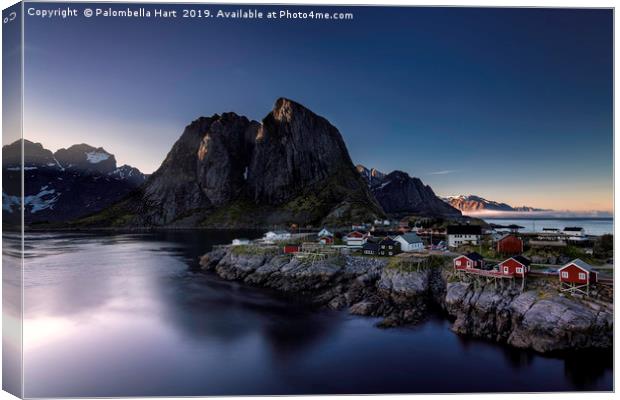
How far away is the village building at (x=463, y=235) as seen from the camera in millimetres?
22766

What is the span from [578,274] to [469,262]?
4.11 m

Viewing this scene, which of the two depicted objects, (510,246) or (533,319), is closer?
(533,319)

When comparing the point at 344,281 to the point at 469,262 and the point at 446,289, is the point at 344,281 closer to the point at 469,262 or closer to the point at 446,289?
the point at 446,289

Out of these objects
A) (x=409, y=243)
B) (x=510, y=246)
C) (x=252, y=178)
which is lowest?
(x=409, y=243)

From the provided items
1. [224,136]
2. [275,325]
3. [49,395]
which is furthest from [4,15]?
[224,136]

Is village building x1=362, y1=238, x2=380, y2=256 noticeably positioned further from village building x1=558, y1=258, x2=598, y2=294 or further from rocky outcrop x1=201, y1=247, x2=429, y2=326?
village building x1=558, y1=258, x2=598, y2=294

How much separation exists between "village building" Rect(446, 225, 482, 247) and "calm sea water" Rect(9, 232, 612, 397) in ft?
32.1

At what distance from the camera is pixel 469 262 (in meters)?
15.5

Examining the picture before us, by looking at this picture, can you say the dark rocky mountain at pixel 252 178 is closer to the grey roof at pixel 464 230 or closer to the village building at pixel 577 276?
the grey roof at pixel 464 230

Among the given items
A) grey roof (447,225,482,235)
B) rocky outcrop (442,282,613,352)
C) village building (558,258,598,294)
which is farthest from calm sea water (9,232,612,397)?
grey roof (447,225,482,235)

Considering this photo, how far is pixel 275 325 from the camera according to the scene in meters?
14.3

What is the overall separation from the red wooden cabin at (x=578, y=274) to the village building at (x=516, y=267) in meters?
1.18

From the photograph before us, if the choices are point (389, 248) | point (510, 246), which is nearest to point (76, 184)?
point (389, 248)

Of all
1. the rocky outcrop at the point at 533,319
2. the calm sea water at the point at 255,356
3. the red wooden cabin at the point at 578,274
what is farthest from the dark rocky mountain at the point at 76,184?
the red wooden cabin at the point at 578,274
